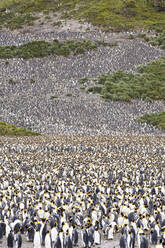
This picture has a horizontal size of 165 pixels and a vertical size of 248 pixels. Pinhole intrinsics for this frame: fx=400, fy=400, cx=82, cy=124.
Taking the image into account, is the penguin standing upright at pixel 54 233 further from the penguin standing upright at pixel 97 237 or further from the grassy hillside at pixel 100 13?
the grassy hillside at pixel 100 13

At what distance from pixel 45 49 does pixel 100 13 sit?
21.3 meters

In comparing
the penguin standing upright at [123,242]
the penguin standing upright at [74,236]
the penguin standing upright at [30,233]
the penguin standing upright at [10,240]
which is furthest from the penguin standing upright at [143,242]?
the penguin standing upright at [10,240]

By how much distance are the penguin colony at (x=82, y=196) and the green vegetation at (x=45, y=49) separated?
49.2 meters

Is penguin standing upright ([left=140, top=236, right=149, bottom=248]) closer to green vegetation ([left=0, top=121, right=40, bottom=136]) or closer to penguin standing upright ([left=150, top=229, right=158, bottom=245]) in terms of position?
penguin standing upright ([left=150, top=229, right=158, bottom=245])

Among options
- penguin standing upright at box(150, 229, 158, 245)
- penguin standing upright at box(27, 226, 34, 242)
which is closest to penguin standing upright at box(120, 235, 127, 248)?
penguin standing upright at box(150, 229, 158, 245)

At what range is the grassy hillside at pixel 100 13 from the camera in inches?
3620

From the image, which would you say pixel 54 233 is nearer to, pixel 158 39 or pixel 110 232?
pixel 110 232

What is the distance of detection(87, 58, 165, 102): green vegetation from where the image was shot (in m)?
63.7

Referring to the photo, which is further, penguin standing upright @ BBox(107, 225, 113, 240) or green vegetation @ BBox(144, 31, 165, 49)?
green vegetation @ BBox(144, 31, 165, 49)

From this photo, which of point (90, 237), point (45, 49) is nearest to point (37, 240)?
point (90, 237)

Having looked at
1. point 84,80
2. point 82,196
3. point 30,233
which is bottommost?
point 84,80

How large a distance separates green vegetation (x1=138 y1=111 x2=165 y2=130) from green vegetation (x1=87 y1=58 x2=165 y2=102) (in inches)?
320

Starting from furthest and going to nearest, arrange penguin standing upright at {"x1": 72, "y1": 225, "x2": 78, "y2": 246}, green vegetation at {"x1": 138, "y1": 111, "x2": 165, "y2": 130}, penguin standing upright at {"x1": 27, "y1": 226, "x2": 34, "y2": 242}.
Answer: green vegetation at {"x1": 138, "y1": 111, "x2": 165, "y2": 130}
penguin standing upright at {"x1": 27, "y1": 226, "x2": 34, "y2": 242}
penguin standing upright at {"x1": 72, "y1": 225, "x2": 78, "y2": 246}

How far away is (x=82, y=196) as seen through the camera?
18.8 m
